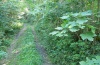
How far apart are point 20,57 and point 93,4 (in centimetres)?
431

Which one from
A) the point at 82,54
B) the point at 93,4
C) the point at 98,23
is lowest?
the point at 82,54

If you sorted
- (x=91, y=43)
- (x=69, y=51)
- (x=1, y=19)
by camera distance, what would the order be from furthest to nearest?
(x=1, y=19) < (x=69, y=51) < (x=91, y=43)

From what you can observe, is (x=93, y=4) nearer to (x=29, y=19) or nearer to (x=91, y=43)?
(x=91, y=43)

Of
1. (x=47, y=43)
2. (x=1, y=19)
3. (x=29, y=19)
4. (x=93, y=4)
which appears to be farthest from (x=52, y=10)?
(x=29, y=19)

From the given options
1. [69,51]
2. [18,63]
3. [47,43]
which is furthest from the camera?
[47,43]

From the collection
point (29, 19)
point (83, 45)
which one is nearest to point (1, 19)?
point (83, 45)

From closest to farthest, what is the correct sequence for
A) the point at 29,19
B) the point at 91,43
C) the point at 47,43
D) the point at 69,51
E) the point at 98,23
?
1. the point at 98,23
2. the point at 91,43
3. the point at 69,51
4. the point at 47,43
5. the point at 29,19

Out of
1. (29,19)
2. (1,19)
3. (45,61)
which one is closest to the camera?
(45,61)

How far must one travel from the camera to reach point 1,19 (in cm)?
1180

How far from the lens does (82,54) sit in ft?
18.9

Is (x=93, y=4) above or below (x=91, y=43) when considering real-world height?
above

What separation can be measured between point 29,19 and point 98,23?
797 inches

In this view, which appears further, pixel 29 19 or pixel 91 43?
pixel 29 19

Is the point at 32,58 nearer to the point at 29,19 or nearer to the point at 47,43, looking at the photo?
the point at 47,43
